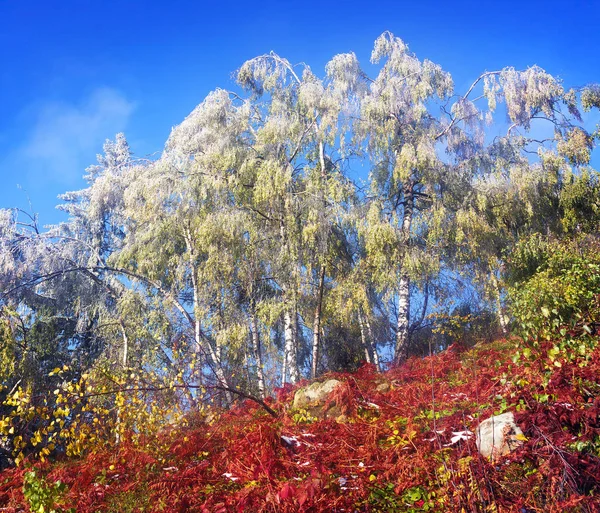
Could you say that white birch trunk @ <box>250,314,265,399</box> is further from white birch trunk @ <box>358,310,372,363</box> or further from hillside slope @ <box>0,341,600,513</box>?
hillside slope @ <box>0,341,600,513</box>

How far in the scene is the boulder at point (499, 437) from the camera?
15.1 feet

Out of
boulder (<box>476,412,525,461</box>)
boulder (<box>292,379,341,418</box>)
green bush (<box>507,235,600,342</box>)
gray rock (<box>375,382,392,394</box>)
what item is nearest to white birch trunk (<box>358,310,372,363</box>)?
gray rock (<box>375,382,392,394</box>)

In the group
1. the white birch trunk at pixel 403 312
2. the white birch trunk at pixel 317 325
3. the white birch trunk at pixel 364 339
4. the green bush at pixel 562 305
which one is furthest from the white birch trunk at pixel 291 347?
the green bush at pixel 562 305

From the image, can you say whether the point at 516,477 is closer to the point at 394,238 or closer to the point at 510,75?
the point at 394,238

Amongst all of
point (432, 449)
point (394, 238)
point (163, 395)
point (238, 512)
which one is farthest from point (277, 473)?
point (394, 238)

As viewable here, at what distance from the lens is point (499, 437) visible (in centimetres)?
471

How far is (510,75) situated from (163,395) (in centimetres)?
1322

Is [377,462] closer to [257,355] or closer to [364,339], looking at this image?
[257,355]

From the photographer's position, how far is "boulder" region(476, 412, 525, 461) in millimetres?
4598

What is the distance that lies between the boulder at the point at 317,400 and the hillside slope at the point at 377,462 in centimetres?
14

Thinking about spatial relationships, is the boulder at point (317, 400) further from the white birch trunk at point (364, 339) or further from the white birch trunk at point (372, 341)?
the white birch trunk at point (372, 341)

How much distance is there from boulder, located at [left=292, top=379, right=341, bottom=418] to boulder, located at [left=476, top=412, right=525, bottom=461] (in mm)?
2901

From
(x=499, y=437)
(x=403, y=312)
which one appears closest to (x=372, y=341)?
(x=403, y=312)

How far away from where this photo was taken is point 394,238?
38.3ft
